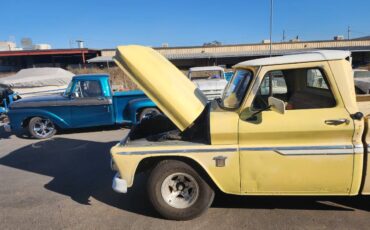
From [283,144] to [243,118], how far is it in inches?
20.6

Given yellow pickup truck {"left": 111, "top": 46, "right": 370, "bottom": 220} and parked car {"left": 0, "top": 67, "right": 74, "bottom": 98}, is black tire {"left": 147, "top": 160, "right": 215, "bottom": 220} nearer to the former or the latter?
yellow pickup truck {"left": 111, "top": 46, "right": 370, "bottom": 220}

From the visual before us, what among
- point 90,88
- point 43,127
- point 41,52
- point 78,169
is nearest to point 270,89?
point 78,169

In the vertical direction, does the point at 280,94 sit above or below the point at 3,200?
above

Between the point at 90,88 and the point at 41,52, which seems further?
the point at 41,52

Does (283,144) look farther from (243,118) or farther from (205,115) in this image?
(205,115)

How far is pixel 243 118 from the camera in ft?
10.8

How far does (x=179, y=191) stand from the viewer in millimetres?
3592

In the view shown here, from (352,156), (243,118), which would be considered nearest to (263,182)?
(243,118)

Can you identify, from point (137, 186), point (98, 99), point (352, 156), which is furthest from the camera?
point (98, 99)

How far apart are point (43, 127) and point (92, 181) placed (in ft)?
14.4

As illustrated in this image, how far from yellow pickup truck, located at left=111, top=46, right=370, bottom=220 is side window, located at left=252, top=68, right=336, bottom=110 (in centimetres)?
2

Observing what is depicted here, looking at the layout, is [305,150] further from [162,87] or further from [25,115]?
[25,115]

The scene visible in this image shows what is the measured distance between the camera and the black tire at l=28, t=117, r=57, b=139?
8359 millimetres

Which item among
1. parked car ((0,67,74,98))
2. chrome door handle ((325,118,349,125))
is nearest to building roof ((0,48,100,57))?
parked car ((0,67,74,98))
